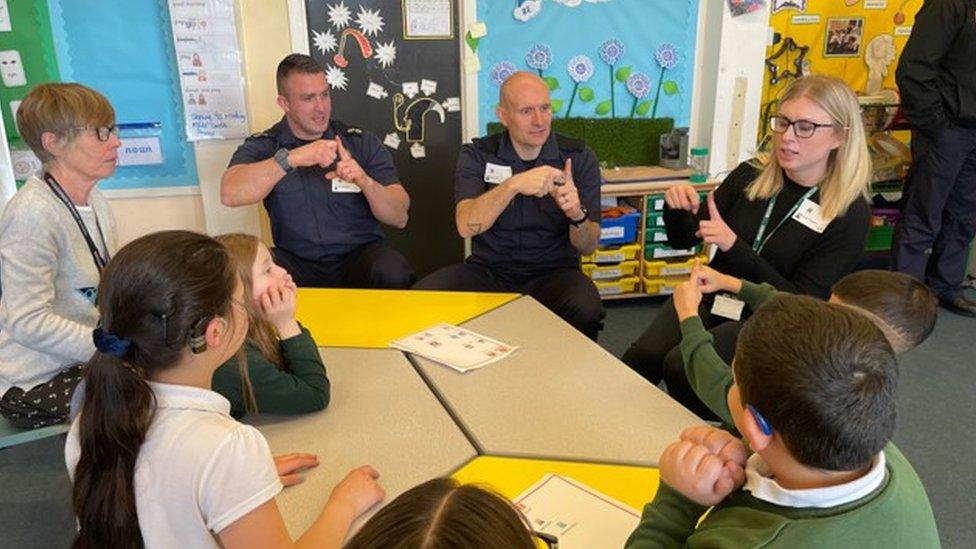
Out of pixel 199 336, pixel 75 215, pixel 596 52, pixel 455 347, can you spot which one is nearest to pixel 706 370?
pixel 455 347

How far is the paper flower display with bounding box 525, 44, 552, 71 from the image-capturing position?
3.99m

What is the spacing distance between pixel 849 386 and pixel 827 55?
166 inches

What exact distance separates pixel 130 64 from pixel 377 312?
7.51 ft

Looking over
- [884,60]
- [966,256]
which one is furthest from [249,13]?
[966,256]

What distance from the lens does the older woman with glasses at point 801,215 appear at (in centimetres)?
218

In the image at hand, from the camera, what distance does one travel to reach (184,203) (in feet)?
12.2

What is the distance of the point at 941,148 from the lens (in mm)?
3730

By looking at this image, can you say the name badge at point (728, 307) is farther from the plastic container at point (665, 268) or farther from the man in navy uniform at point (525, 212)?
the plastic container at point (665, 268)

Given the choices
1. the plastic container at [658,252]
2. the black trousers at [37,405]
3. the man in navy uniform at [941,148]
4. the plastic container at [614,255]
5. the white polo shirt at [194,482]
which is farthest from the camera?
the plastic container at [658,252]

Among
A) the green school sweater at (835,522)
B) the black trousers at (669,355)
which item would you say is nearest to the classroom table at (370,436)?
the green school sweater at (835,522)

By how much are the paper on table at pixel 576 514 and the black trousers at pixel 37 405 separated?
138 cm

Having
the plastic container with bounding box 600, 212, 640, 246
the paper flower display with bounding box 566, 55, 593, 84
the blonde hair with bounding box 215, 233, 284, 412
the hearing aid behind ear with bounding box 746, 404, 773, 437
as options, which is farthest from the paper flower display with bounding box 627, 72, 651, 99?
the hearing aid behind ear with bounding box 746, 404, 773, 437

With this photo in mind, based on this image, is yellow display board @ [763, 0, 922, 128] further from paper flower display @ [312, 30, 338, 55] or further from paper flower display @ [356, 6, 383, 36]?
paper flower display @ [312, 30, 338, 55]

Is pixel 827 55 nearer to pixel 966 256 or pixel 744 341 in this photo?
pixel 966 256
